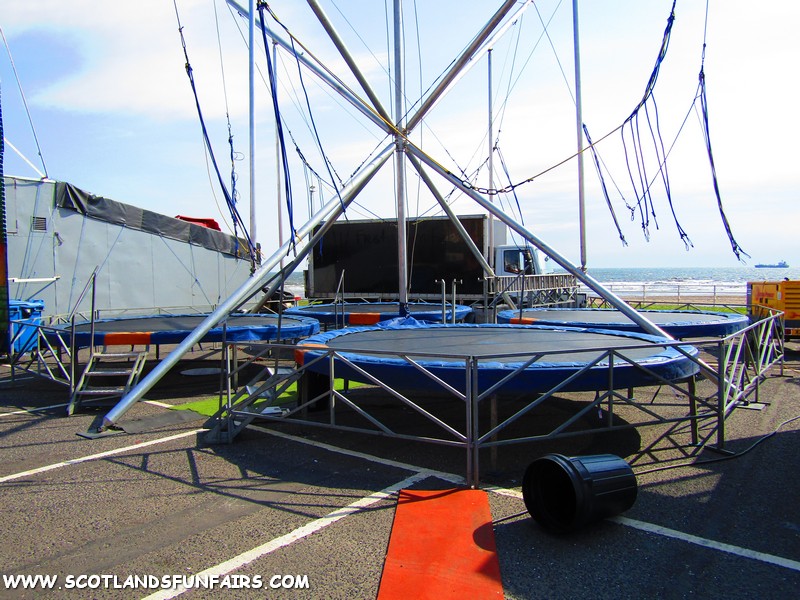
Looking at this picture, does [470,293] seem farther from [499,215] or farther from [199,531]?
[199,531]

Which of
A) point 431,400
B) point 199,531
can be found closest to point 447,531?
point 199,531

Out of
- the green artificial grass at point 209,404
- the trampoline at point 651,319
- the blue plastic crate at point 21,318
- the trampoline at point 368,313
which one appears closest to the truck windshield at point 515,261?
the trampoline at point 368,313

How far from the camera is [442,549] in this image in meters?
3.49

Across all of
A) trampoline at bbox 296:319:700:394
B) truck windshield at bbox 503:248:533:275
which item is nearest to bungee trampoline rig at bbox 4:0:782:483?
trampoline at bbox 296:319:700:394

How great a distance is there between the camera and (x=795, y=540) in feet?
11.8

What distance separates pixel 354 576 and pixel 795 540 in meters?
2.69

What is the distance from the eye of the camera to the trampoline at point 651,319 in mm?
9445

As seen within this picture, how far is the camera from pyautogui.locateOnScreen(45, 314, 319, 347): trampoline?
816cm

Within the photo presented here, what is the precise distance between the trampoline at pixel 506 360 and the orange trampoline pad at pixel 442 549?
1.05 meters

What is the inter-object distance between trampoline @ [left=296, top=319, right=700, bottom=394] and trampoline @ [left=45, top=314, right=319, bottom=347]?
1535 mm

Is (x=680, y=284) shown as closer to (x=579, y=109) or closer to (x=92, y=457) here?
(x=579, y=109)

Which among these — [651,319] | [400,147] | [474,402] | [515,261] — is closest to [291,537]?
[474,402]

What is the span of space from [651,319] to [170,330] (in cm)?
810

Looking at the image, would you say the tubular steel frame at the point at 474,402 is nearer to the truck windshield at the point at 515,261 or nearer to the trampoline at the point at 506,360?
the trampoline at the point at 506,360
